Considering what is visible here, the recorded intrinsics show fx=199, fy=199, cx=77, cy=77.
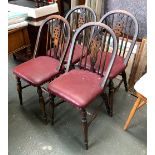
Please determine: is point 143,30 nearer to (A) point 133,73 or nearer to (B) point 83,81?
(A) point 133,73

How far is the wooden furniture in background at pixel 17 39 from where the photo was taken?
7.02 feet

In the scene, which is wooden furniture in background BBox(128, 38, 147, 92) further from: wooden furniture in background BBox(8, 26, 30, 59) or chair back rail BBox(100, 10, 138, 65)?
wooden furniture in background BBox(8, 26, 30, 59)

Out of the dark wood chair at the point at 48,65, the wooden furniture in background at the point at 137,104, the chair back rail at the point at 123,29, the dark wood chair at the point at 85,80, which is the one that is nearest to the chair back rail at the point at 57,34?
the dark wood chair at the point at 48,65

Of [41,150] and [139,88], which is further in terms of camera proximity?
[41,150]

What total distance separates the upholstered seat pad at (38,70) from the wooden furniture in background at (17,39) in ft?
1.64

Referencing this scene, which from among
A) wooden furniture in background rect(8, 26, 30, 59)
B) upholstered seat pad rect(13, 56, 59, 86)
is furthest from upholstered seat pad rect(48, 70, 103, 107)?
wooden furniture in background rect(8, 26, 30, 59)

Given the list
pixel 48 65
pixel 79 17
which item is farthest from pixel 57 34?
pixel 79 17

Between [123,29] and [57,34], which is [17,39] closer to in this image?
[57,34]

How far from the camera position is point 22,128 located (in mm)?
1757

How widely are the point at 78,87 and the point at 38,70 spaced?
0.43 m

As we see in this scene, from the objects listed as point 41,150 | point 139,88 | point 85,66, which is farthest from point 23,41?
point 139,88

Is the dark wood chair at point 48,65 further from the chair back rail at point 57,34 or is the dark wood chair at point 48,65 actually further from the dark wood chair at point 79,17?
the dark wood chair at point 79,17
